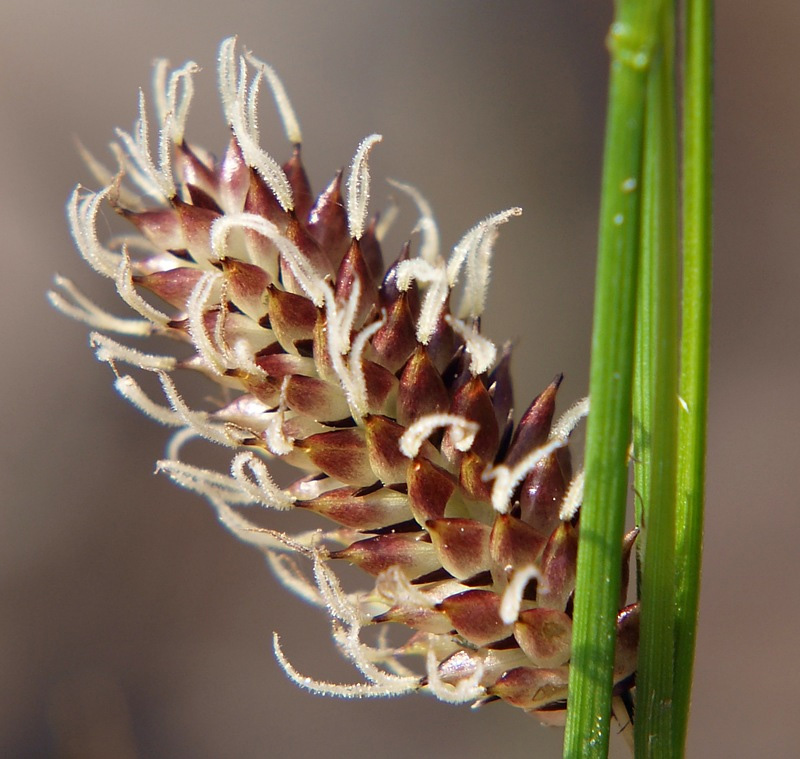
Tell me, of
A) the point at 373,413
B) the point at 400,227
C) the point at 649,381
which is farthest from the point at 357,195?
the point at 400,227

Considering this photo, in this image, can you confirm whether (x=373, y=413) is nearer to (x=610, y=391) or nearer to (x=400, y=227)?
(x=610, y=391)

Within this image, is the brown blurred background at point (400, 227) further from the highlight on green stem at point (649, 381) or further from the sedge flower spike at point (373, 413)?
the highlight on green stem at point (649, 381)

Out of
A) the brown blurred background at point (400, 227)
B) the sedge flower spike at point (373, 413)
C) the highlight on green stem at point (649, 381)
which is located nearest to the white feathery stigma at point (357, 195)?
the sedge flower spike at point (373, 413)

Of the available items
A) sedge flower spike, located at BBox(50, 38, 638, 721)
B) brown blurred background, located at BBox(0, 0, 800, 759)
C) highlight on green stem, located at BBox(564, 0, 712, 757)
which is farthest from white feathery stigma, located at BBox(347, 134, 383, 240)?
brown blurred background, located at BBox(0, 0, 800, 759)

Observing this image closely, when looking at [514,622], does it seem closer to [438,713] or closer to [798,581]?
[438,713]

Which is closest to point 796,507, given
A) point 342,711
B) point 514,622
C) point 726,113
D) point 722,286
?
point 722,286
